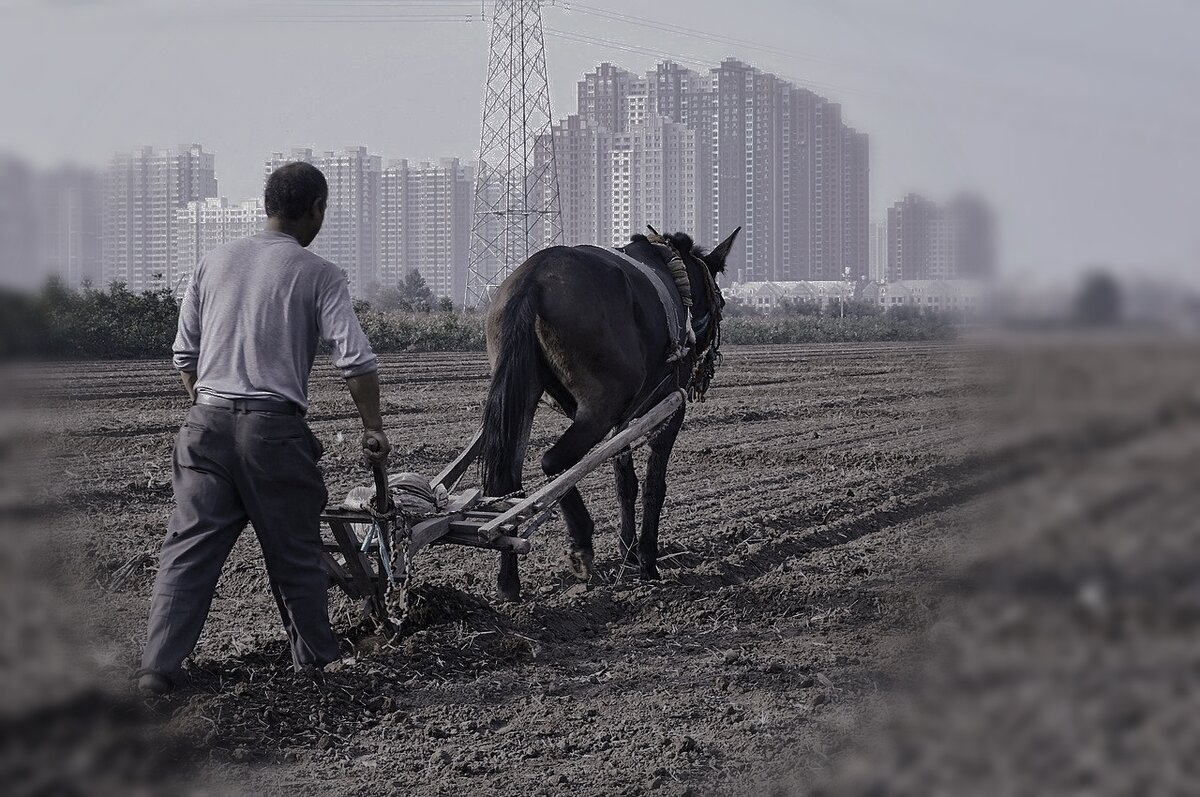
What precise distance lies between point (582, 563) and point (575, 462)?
67 centimetres

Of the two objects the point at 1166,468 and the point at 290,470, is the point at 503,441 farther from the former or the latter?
the point at 1166,468

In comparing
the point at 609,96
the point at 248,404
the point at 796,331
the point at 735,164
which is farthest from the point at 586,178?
the point at 796,331

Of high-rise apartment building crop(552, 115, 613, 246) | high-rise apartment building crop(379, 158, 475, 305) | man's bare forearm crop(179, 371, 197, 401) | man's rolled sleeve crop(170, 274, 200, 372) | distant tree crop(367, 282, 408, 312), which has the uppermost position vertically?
high-rise apartment building crop(379, 158, 475, 305)

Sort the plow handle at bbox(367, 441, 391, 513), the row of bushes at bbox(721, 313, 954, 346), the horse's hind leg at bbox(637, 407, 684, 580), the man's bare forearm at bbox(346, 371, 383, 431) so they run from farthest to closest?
the row of bushes at bbox(721, 313, 954, 346) < the horse's hind leg at bbox(637, 407, 684, 580) < the plow handle at bbox(367, 441, 391, 513) < the man's bare forearm at bbox(346, 371, 383, 431)

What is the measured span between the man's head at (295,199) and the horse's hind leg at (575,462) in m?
2.23

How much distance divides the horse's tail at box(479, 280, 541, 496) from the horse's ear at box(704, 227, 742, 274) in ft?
6.30

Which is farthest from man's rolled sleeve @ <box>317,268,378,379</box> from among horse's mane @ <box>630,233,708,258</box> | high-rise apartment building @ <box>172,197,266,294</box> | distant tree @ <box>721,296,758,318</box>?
distant tree @ <box>721,296,758,318</box>

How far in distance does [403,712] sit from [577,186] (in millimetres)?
3786

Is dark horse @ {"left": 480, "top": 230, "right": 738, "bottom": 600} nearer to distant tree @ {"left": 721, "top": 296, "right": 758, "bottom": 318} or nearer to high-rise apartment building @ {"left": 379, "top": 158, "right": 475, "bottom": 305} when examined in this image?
distant tree @ {"left": 721, "top": 296, "right": 758, "bottom": 318}

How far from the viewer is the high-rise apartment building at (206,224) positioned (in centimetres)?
799

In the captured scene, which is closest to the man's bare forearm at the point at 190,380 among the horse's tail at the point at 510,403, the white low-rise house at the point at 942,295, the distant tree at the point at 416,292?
the horse's tail at the point at 510,403

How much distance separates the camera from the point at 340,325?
3535 mm

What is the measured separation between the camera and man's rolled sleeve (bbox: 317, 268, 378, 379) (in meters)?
3.53

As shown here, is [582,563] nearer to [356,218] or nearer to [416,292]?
[356,218]
